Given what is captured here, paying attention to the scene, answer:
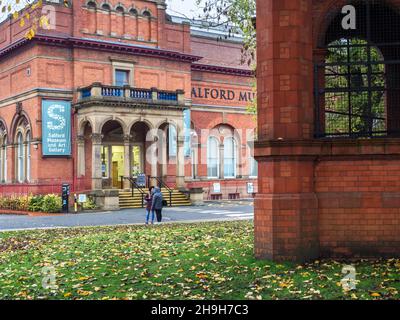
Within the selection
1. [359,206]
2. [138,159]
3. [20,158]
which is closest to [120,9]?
[138,159]

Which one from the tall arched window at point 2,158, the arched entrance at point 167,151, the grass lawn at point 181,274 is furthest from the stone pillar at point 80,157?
the grass lawn at point 181,274

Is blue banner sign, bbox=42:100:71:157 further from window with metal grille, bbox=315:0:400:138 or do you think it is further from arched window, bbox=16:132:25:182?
window with metal grille, bbox=315:0:400:138

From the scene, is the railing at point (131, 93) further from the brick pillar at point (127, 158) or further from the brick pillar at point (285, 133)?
the brick pillar at point (285, 133)

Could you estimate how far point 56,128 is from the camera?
34.8 m

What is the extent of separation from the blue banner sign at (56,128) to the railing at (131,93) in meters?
1.57

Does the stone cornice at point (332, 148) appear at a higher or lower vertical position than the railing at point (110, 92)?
lower

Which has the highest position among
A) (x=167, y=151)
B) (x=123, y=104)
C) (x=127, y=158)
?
(x=123, y=104)

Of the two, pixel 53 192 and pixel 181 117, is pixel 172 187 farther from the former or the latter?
pixel 53 192

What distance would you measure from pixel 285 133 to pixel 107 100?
24668 millimetres

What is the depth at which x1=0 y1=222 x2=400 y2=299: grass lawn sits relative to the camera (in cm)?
754

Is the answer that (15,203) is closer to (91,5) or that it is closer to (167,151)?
(167,151)

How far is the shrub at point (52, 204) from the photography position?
99.9 feet
